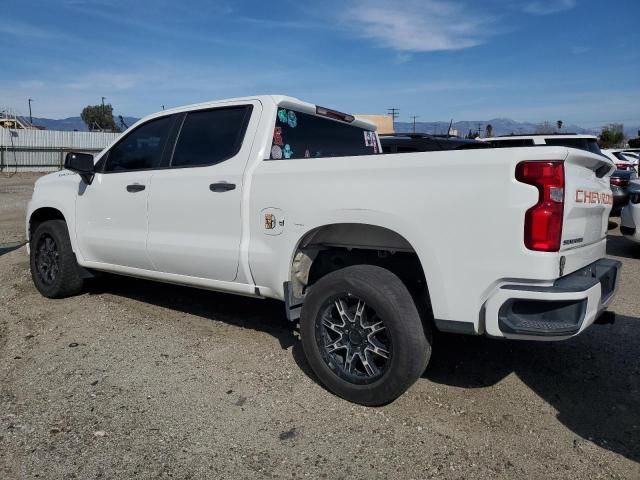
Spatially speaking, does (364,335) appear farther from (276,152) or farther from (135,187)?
(135,187)

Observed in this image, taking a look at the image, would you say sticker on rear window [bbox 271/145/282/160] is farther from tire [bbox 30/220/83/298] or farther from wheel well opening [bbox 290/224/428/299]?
tire [bbox 30/220/83/298]

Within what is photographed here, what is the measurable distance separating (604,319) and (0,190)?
20168 millimetres

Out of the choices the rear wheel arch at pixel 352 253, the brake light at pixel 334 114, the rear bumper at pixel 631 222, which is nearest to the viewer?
the rear wheel arch at pixel 352 253

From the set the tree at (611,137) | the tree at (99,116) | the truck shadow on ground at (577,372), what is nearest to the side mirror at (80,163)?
the truck shadow on ground at (577,372)

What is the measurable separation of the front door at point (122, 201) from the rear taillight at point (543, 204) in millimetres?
3082

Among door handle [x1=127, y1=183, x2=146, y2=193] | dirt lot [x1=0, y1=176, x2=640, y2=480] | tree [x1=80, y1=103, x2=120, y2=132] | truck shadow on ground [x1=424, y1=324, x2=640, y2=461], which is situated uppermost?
tree [x1=80, y1=103, x2=120, y2=132]

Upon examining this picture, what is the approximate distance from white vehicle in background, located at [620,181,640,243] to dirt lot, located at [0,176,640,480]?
3.38 metres

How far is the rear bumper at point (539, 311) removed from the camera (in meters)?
2.83

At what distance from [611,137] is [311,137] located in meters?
59.0

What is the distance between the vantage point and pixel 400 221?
10.5 ft

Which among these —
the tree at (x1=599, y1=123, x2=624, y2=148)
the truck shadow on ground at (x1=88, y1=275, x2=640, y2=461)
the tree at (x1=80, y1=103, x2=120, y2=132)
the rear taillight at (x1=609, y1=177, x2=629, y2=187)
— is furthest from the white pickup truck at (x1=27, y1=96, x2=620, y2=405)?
the tree at (x1=80, y1=103, x2=120, y2=132)

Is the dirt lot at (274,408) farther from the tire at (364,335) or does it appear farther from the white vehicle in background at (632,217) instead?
the white vehicle in background at (632,217)

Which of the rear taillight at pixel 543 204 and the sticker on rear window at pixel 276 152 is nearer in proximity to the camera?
the rear taillight at pixel 543 204

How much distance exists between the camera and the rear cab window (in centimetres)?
425
